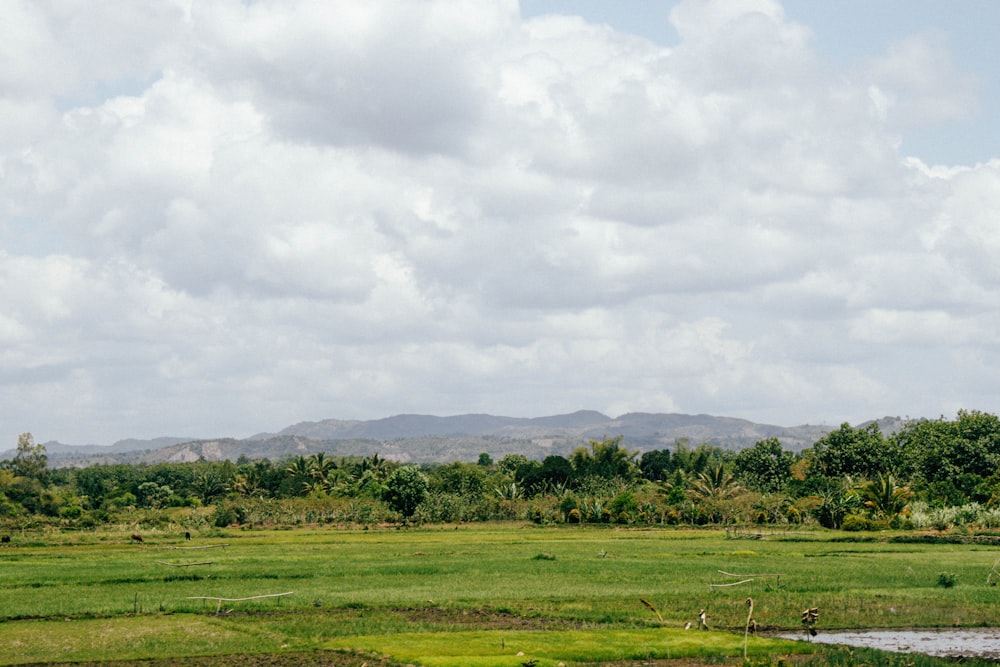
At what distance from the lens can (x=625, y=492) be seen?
Result: 8925cm

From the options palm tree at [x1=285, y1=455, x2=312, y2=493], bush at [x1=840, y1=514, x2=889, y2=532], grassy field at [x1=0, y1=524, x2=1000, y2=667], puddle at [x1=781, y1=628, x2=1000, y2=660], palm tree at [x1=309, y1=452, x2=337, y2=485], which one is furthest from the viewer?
palm tree at [x1=309, y1=452, x2=337, y2=485]

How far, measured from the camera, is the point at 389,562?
165 feet

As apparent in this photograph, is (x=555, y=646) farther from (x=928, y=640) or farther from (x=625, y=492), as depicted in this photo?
(x=625, y=492)

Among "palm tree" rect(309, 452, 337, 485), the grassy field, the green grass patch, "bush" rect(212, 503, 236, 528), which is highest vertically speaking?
"palm tree" rect(309, 452, 337, 485)

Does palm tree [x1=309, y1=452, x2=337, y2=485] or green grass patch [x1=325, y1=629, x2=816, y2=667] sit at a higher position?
palm tree [x1=309, y1=452, x2=337, y2=485]

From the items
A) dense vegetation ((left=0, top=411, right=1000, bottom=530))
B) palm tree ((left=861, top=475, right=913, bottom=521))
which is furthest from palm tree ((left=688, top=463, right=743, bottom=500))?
palm tree ((left=861, top=475, right=913, bottom=521))

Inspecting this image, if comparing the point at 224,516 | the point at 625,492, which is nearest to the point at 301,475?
the point at 224,516

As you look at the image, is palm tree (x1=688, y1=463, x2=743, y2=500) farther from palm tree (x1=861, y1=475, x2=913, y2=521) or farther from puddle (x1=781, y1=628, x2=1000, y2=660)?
puddle (x1=781, y1=628, x2=1000, y2=660)

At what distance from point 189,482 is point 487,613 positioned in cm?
11258

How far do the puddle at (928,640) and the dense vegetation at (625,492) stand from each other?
45120mm

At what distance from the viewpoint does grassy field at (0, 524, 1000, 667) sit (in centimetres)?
2666

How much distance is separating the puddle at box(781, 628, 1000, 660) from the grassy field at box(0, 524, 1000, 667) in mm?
1251

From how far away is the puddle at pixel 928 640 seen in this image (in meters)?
26.4

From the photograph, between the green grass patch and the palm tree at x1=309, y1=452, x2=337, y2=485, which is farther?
the palm tree at x1=309, y1=452, x2=337, y2=485
